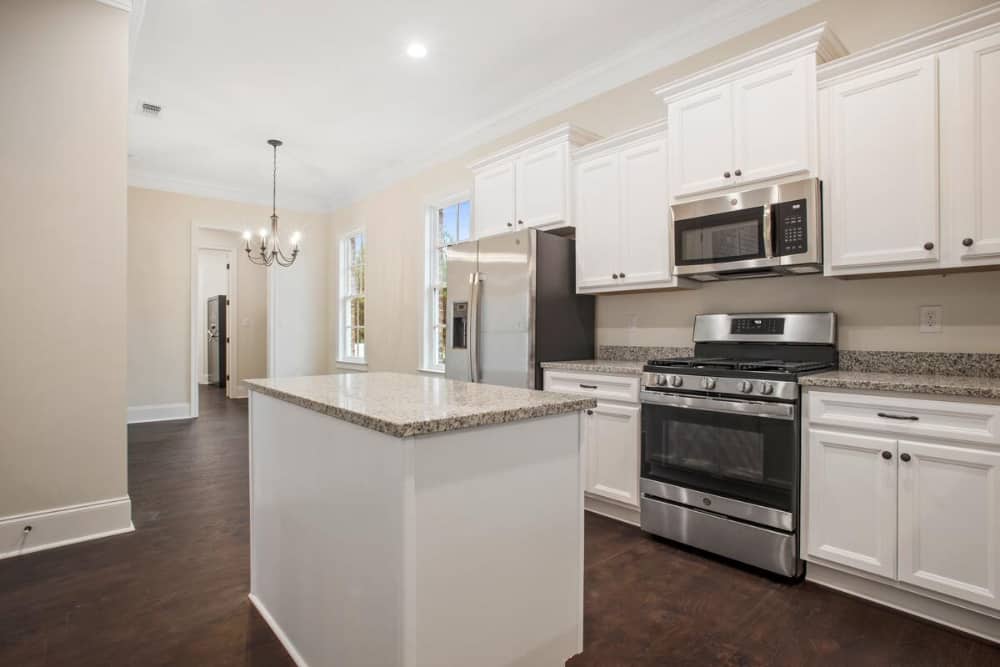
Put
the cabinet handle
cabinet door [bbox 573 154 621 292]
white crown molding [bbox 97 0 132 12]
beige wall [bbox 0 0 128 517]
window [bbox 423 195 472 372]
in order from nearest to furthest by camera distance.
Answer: the cabinet handle → beige wall [bbox 0 0 128 517] → white crown molding [bbox 97 0 132 12] → cabinet door [bbox 573 154 621 292] → window [bbox 423 195 472 372]

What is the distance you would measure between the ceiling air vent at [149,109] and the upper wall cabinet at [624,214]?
11.7ft

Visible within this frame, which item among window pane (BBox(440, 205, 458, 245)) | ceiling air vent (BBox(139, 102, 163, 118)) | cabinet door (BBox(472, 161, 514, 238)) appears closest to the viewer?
cabinet door (BBox(472, 161, 514, 238))

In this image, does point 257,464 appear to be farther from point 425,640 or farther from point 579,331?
point 579,331

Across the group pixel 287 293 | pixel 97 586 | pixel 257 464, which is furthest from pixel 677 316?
pixel 287 293

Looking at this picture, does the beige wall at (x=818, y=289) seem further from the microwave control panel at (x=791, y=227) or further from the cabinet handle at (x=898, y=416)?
the cabinet handle at (x=898, y=416)

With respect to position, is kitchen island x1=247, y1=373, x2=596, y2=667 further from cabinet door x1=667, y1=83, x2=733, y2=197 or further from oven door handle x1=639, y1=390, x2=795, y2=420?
cabinet door x1=667, y1=83, x2=733, y2=197

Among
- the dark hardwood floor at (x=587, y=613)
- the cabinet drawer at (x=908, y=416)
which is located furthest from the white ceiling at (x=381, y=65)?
the dark hardwood floor at (x=587, y=613)

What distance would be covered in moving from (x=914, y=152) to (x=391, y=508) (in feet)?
8.00

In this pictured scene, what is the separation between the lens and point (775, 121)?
2.45 metres

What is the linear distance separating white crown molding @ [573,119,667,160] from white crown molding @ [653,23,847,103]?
0.21 m

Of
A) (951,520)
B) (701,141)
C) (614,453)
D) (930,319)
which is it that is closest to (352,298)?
(614,453)

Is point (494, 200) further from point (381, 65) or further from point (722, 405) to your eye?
point (722, 405)

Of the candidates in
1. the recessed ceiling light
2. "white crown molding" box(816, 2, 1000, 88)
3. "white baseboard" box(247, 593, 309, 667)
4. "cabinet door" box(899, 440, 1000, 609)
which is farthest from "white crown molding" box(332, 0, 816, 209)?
"white baseboard" box(247, 593, 309, 667)

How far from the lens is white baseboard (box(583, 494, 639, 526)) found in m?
2.94
